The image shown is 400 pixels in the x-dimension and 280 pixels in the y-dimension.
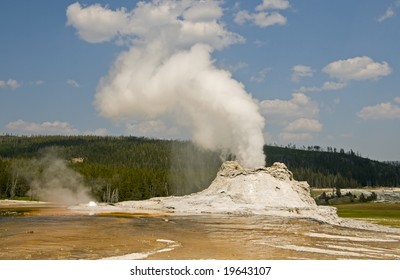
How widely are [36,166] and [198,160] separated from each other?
39585 millimetres

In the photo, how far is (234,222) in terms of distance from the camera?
37594mm

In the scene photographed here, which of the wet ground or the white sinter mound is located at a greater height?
the white sinter mound

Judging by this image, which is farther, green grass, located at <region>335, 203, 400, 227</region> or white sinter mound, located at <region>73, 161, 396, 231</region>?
white sinter mound, located at <region>73, 161, 396, 231</region>

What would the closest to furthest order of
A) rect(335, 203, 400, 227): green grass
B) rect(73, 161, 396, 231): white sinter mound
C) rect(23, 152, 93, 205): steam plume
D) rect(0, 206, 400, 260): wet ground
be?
rect(0, 206, 400, 260): wet ground, rect(335, 203, 400, 227): green grass, rect(73, 161, 396, 231): white sinter mound, rect(23, 152, 93, 205): steam plume

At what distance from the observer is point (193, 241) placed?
2581cm

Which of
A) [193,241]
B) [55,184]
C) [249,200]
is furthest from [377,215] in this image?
[55,184]

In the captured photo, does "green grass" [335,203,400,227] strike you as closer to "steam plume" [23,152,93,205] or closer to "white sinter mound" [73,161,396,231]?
"white sinter mound" [73,161,396,231]

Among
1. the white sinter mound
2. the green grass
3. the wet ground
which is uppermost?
the white sinter mound

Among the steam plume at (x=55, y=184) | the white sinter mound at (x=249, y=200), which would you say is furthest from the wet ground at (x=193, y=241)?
the steam plume at (x=55, y=184)

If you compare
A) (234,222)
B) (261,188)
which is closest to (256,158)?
(261,188)

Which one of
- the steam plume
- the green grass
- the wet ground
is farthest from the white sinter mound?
the steam plume

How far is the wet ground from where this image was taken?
69.1 ft
